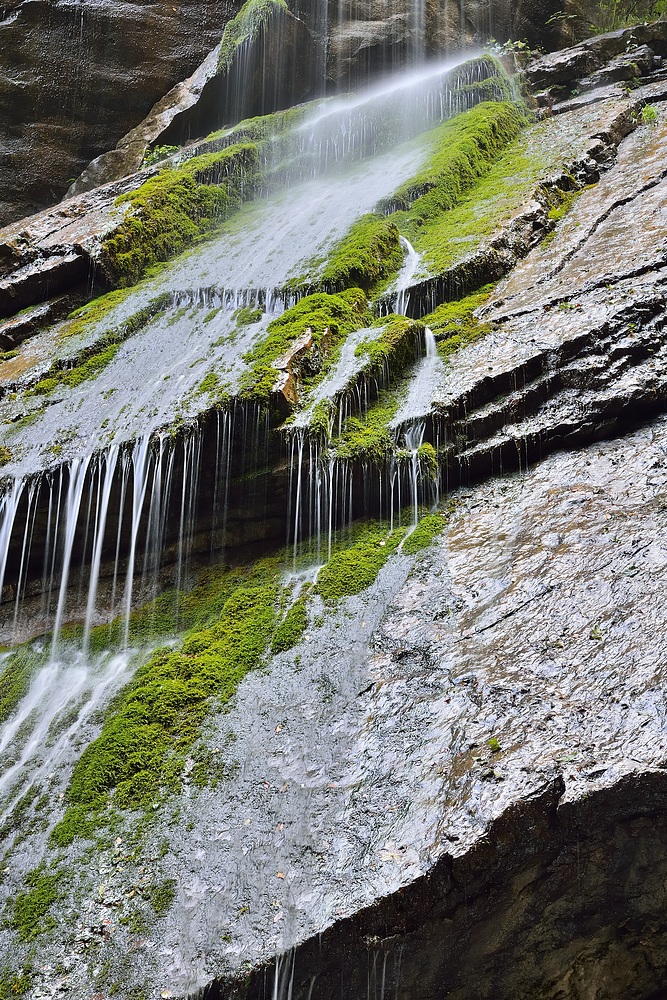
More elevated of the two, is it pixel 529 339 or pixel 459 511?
pixel 529 339

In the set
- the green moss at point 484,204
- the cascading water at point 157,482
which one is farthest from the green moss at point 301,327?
the green moss at point 484,204

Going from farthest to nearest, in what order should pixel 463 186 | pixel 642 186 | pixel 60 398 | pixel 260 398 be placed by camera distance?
pixel 463 186, pixel 642 186, pixel 60 398, pixel 260 398

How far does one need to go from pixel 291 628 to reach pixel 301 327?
11.6 ft

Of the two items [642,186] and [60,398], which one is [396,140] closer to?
[642,186]

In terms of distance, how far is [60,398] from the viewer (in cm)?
852

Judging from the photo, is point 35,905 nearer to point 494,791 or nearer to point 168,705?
point 168,705

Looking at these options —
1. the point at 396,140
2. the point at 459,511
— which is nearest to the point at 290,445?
the point at 459,511

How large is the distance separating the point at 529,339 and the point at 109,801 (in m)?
5.57

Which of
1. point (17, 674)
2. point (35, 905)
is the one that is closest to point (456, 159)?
point (17, 674)

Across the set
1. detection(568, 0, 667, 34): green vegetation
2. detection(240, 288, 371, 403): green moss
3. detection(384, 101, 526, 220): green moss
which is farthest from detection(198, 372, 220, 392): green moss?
detection(568, 0, 667, 34): green vegetation

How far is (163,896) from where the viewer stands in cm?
418

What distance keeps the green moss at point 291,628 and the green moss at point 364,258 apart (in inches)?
173

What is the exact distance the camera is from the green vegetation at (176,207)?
11016 millimetres

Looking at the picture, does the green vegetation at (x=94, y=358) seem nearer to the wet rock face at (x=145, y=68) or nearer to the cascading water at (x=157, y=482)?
the cascading water at (x=157, y=482)
